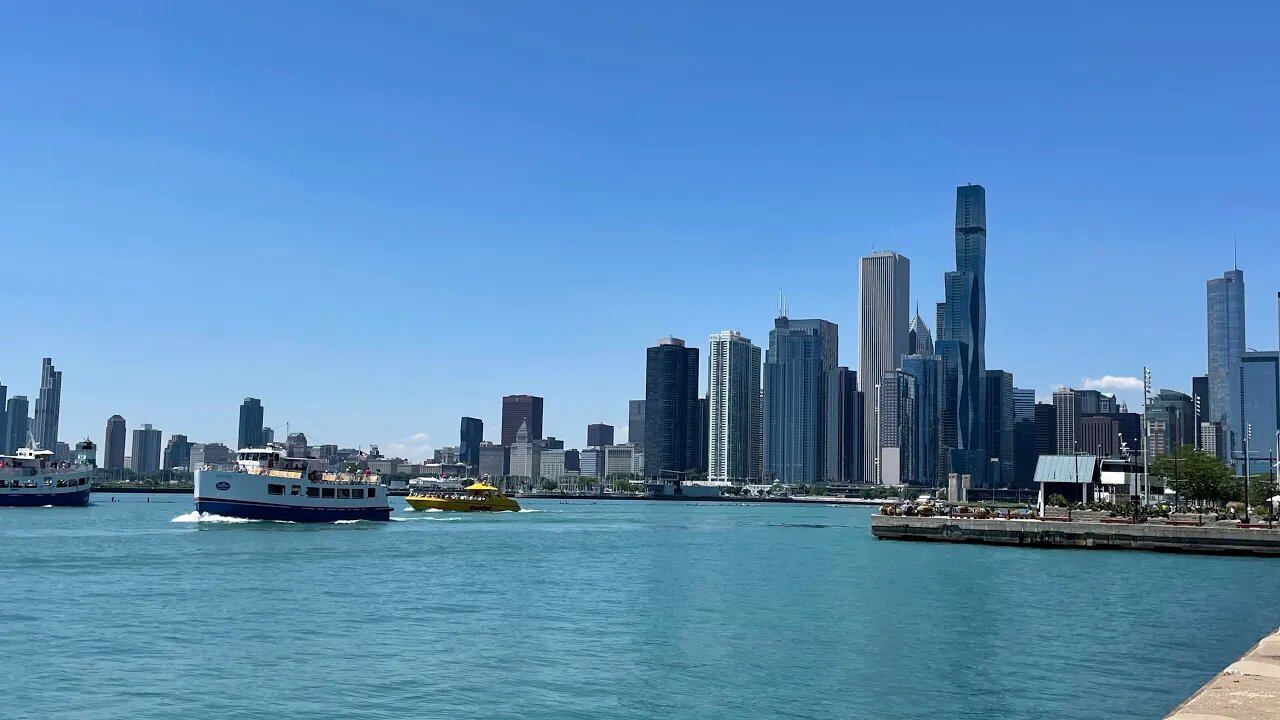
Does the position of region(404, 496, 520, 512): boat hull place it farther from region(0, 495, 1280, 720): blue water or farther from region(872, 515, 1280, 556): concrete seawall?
region(0, 495, 1280, 720): blue water

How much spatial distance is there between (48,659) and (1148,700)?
34.7 meters

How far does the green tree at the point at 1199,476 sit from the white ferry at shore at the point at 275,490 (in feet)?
351

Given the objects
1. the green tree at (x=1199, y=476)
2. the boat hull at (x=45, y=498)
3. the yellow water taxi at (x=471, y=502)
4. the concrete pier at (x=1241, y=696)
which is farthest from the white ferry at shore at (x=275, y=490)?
the green tree at (x=1199, y=476)

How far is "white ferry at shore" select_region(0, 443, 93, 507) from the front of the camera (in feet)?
518

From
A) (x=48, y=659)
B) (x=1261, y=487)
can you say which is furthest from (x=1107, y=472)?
(x=48, y=659)

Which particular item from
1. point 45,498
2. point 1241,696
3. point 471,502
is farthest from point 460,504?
point 1241,696

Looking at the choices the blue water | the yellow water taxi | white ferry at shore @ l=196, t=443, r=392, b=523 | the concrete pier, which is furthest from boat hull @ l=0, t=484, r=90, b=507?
the concrete pier

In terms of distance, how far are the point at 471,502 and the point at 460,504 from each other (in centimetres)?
244

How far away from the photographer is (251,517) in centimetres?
10525

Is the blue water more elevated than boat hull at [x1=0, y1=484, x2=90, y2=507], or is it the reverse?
the blue water

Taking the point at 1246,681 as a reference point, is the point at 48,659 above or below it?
below

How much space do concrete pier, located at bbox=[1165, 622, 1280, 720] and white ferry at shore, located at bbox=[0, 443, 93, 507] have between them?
553 feet

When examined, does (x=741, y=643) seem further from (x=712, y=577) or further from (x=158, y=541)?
A: (x=158, y=541)

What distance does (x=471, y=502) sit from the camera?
16688cm
